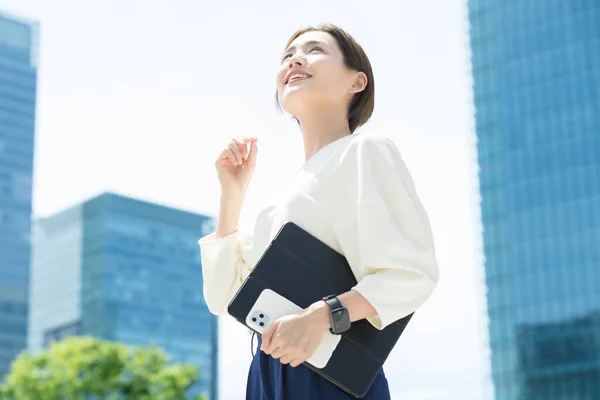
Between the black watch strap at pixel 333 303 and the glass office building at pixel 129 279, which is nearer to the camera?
the black watch strap at pixel 333 303

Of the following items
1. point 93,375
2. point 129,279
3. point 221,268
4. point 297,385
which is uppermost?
point 221,268

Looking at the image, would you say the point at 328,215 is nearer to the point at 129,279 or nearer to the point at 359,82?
the point at 359,82

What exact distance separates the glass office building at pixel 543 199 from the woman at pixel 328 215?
1883 inches

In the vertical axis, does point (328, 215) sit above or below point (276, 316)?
above

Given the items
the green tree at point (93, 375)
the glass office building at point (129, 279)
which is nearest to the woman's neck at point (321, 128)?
the green tree at point (93, 375)

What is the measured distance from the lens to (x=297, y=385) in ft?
7.32

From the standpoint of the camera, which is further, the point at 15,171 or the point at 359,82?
the point at 15,171

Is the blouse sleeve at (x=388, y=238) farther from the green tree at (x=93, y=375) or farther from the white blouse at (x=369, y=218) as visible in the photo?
the green tree at (x=93, y=375)

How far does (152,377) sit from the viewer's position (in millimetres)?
26125

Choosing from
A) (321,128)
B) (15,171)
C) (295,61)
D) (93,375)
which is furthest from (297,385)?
(15,171)

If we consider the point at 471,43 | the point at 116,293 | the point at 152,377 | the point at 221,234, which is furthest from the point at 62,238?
the point at 221,234

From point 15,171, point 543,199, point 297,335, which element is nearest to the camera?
point 297,335

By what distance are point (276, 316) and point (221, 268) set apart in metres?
0.50

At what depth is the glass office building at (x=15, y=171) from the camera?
248 feet
